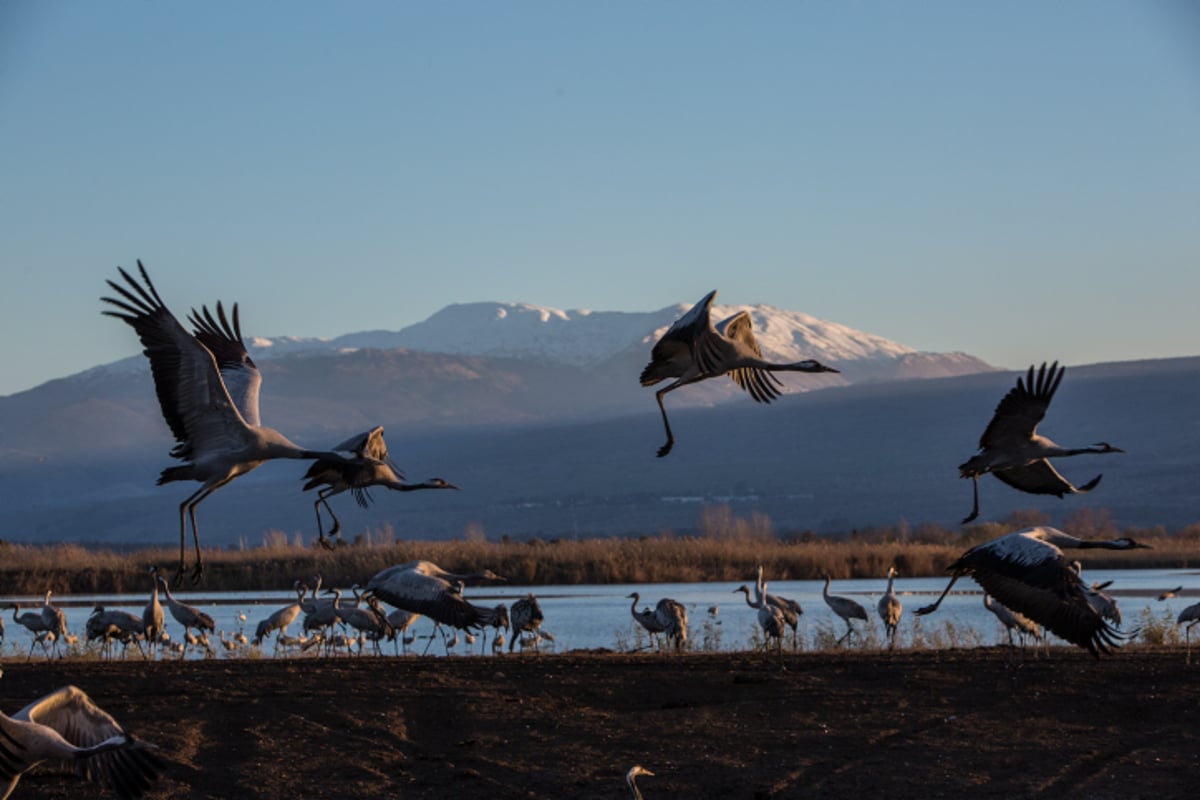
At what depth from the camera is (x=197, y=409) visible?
12.8 metres

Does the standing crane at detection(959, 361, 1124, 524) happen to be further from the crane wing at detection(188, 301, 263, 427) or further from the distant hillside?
the distant hillside

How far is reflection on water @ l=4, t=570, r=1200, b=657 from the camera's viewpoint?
25.5 metres

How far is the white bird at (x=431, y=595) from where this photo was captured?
639 inches

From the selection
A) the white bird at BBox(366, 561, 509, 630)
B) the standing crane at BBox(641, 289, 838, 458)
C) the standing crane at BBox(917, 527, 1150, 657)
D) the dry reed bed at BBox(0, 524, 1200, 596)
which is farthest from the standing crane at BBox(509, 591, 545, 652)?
the dry reed bed at BBox(0, 524, 1200, 596)

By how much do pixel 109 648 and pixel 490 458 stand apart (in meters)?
140

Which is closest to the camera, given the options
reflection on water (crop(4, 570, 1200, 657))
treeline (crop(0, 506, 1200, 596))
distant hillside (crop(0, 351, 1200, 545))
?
reflection on water (crop(4, 570, 1200, 657))

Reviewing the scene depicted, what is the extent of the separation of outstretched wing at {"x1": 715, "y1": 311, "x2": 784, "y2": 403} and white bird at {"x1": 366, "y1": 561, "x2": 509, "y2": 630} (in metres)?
3.47

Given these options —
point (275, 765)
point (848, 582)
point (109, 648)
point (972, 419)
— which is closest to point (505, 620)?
Result: point (109, 648)

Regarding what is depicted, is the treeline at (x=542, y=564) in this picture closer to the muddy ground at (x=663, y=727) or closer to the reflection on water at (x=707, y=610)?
the reflection on water at (x=707, y=610)

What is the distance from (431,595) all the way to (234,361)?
3397 mm


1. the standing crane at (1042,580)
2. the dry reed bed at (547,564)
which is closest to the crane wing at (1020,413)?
the standing crane at (1042,580)

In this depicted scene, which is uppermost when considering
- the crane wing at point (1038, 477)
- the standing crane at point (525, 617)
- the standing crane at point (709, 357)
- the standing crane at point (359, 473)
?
the standing crane at point (709, 357)

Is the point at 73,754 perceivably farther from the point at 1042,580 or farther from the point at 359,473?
the point at 1042,580

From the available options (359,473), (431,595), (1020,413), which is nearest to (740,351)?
(1020,413)
